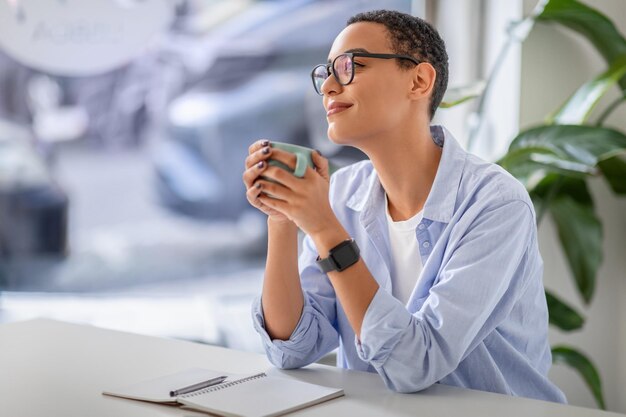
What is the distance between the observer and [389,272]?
5.43 ft


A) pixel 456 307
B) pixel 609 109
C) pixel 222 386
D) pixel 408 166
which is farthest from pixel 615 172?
pixel 222 386

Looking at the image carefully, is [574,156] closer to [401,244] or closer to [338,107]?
[401,244]

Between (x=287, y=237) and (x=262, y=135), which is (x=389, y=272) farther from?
(x=262, y=135)

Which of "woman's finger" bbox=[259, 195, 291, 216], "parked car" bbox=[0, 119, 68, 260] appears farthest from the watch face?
"parked car" bbox=[0, 119, 68, 260]

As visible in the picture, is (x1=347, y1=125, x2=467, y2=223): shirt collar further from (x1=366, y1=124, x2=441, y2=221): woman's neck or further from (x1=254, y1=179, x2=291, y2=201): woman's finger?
(x1=254, y1=179, x2=291, y2=201): woman's finger

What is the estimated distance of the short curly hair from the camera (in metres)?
1.63

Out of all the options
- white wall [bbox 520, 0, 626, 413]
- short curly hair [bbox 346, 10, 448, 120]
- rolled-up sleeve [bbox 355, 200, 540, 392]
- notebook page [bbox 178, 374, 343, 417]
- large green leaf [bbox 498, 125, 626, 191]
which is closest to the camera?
notebook page [bbox 178, 374, 343, 417]

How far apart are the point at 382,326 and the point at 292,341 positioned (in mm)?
226

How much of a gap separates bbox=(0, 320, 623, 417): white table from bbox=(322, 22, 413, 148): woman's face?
0.45 m

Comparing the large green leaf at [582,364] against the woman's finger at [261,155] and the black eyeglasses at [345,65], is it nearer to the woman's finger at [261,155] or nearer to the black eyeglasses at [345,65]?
the black eyeglasses at [345,65]

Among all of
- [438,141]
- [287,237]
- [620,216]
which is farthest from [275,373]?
[620,216]

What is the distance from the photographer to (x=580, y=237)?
8.52ft

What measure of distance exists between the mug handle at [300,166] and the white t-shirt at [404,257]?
1.11 feet

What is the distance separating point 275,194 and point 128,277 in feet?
5.50
